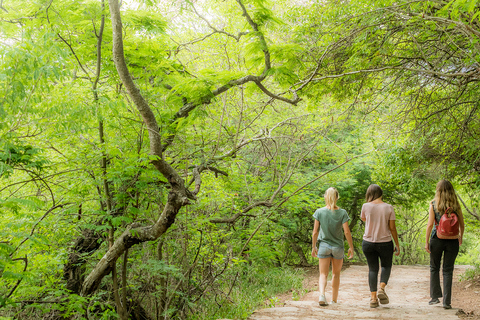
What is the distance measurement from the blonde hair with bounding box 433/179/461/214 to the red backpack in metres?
0.07

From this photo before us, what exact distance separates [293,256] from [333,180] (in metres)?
6.49

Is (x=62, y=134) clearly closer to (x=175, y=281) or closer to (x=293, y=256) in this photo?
(x=175, y=281)

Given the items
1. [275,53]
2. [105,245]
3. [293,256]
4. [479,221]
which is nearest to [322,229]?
[275,53]

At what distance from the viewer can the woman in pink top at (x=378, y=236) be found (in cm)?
507

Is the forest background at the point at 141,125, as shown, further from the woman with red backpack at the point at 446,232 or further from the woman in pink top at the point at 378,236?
the woman with red backpack at the point at 446,232

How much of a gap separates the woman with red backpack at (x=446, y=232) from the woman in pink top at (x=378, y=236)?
22.0 inches

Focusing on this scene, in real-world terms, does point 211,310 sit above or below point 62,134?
below

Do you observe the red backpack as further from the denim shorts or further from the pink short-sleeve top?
the denim shorts

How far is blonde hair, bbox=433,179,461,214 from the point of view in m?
5.03

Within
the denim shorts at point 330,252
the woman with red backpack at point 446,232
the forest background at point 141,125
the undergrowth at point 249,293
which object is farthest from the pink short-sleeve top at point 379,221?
the undergrowth at point 249,293

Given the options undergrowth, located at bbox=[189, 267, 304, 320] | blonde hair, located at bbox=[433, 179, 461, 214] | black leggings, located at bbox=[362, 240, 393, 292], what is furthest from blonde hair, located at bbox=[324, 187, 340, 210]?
undergrowth, located at bbox=[189, 267, 304, 320]

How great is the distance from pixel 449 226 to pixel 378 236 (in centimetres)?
100

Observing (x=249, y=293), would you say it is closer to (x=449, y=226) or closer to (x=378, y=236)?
(x=378, y=236)

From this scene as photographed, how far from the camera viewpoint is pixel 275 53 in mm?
5918
